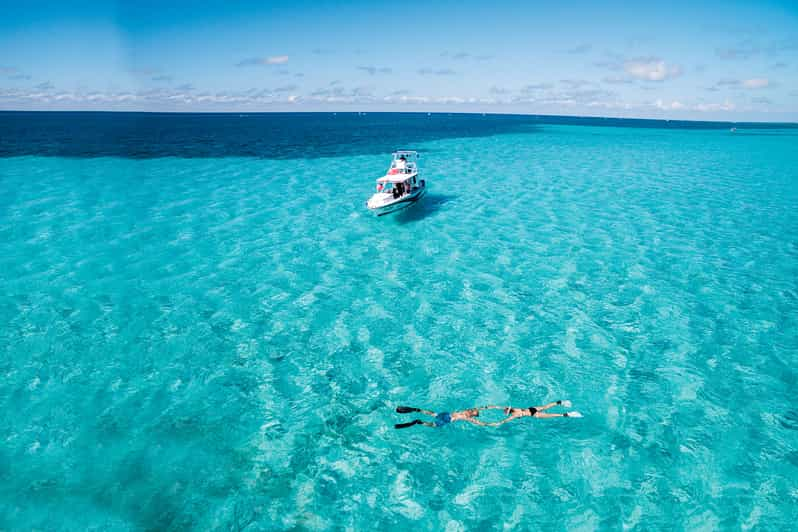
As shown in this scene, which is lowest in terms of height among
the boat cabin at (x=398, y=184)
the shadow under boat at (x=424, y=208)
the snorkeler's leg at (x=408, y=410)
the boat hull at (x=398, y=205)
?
the snorkeler's leg at (x=408, y=410)

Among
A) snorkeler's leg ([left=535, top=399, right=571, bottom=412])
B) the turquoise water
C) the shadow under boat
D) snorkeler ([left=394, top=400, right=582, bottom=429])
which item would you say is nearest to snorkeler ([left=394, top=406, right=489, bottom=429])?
snorkeler ([left=394, top=400, right=582, bottom=429])

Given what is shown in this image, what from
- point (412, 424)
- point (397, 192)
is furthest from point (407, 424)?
point (397, 192)

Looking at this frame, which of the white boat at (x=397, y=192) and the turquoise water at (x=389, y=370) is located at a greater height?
the white boat at (x=397, y=192)

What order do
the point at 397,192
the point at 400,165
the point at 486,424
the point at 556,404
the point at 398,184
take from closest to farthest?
the point at 486,424
the point at 556,404
the point at 397,192
the point at 398,184
the point at 400,165

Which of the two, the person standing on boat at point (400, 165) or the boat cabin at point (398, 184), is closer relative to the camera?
the boat cabin at point (398, 184)

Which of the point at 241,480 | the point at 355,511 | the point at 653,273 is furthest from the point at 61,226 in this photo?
the point at 653,273

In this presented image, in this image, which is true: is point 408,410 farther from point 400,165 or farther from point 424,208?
point 424,208

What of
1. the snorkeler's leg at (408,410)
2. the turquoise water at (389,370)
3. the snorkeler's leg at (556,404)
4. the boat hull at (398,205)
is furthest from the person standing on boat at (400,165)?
the snorkeler's leg at (556,404)

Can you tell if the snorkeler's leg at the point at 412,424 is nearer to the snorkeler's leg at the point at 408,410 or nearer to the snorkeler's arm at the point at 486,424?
the snorkeler's leg at the point at 408,410
